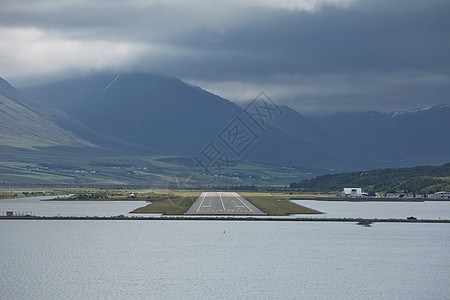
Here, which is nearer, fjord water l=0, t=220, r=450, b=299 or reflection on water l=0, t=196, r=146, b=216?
fjord water l=0, t=220, r=450, b=299

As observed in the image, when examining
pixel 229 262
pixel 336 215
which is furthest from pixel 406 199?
pixel 229 262

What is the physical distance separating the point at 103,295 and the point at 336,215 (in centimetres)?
8039

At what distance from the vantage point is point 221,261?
237ft

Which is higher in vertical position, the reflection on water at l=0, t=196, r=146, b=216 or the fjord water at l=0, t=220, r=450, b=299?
the reflection on water at l=0, t=196, r=146, b=216

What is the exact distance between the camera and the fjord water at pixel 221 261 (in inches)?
2231

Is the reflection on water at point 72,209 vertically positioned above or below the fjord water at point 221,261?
above

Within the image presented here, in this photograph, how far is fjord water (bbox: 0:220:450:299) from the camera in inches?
2231

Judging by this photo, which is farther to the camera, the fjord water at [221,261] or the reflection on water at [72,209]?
the reflection on water at [72,209]

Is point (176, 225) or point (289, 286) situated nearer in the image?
point (289, 286)

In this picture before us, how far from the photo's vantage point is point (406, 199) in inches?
7854

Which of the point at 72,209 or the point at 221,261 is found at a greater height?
the point at 72,209

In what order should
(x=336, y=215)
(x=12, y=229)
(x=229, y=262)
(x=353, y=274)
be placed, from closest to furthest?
(x=353, y=274) < (x=229, y=262) < (x=12, y=229) < (x=336, y=215)

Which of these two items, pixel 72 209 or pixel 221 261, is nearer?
pixel 221 261

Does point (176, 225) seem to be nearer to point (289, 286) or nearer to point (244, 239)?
point (244, 239)
